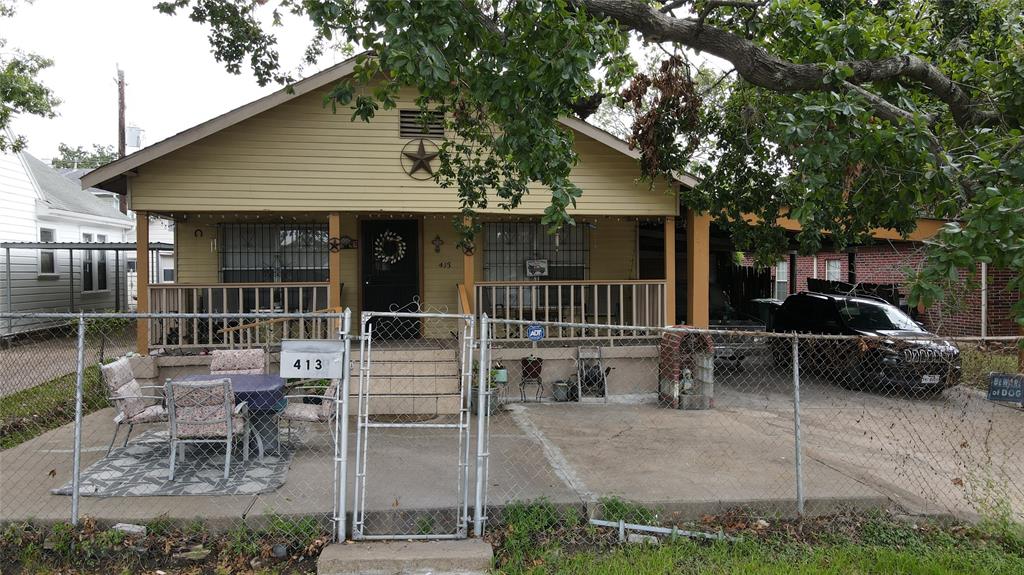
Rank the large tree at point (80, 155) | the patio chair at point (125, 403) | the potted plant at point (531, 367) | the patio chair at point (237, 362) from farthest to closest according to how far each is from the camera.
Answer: the large tree at point (80, 155)
the potted plant at point (531, 367)
the patio chair at point (237, 362)
the patio chair at point (125, 403)

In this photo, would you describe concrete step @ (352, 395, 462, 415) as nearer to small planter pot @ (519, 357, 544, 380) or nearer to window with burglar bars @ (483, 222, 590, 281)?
small planter pot @ (519, 357, 544, 380)

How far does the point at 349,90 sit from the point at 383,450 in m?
3.65

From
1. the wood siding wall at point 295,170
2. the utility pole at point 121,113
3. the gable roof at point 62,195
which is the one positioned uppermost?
the utility pole at point 121,113

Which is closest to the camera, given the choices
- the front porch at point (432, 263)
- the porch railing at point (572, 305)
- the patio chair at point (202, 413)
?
the patio chair at point (202, 413)

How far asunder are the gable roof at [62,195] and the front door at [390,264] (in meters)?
10.2

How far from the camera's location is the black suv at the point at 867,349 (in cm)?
957

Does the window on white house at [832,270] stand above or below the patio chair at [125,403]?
above

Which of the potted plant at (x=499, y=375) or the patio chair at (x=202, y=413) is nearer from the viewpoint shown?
the patio chair at (x=202, y=413)

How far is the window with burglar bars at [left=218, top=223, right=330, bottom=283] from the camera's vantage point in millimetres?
11367

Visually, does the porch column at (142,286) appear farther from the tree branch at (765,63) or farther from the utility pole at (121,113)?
the utility pole at (121,113)

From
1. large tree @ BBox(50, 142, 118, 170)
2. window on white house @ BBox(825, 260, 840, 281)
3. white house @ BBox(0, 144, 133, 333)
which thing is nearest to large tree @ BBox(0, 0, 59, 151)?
white house @ BBox(0, 144, 133, 333)

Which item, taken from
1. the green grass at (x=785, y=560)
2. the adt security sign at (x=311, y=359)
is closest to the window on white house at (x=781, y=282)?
the green grass at (x=785, y=560)

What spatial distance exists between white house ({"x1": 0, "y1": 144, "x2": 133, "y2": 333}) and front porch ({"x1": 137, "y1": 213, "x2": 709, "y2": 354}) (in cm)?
739

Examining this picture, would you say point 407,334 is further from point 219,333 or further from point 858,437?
point 858,437
